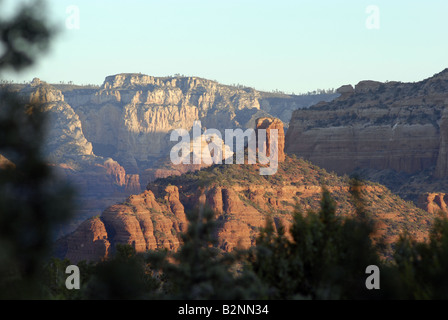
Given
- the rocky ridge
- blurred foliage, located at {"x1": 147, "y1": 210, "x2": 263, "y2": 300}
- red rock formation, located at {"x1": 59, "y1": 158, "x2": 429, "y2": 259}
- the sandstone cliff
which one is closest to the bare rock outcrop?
the sandstone cliff

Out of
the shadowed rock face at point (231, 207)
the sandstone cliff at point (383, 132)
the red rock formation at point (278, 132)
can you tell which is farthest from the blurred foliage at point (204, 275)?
the sandstone cliff at point (383, 132)

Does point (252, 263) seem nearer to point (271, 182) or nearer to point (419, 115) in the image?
point (271, 182)

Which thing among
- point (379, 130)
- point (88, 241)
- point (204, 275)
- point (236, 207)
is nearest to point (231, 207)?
point (236, 207)

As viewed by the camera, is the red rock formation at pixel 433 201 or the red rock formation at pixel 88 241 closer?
the red rock formation at pixel 88 241

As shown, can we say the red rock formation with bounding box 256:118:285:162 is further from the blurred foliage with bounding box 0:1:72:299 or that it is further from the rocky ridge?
the blurred foliage with bounding box 0:1:72:299

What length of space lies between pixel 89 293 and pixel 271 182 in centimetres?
10322

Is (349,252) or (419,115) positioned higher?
(419,115)

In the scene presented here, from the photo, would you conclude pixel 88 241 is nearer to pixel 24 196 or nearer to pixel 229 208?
pixel 229 208

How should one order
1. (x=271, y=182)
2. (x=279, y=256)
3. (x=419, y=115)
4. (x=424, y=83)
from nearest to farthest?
1. (x=279, y=256)
2. (x=271, y=182)
3. (x=419, y=115)
4. (x=424, y=83)

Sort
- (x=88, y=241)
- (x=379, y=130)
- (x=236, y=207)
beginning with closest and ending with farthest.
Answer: (x=88, y=241), (x=236, y=207), (x=379, y=130)

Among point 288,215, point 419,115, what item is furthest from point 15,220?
point 419,115

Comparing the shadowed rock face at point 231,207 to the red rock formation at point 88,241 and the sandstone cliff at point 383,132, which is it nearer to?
the red rock formation at point 88,241

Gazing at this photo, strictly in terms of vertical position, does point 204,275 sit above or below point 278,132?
below

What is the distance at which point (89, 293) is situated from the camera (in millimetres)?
24469
